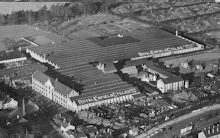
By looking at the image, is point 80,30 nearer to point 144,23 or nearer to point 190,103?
point 144,23

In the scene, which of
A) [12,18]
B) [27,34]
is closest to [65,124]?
[27,34]

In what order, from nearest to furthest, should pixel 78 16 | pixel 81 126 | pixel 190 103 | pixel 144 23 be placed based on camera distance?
pixel 81 126 < pixel 190 103 < pixel 144 23 < pixel 78 16

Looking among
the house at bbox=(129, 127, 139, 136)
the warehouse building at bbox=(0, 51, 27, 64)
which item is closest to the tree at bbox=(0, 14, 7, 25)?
the warehouse building at bbox=(0, 51, 27, 64)

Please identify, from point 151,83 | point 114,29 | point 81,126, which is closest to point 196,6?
point 114,29

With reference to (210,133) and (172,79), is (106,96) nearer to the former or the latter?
(172,79)

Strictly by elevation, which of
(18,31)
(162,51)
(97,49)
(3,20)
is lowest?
(18,31)

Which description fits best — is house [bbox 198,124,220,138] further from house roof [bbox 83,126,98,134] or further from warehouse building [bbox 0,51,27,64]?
warehouse building [bbox 0,51,27,64]
